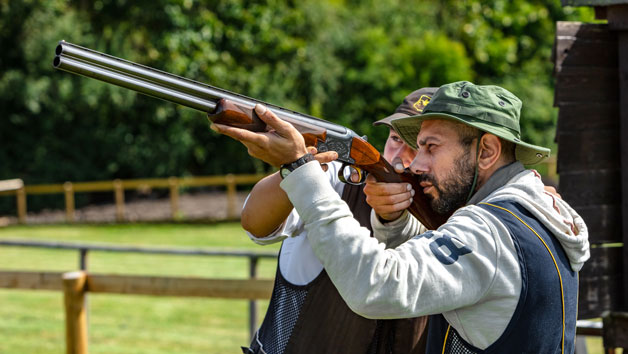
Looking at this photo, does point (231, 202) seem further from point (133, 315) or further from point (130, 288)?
point (130, 288)

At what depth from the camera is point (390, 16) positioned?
30.4 m

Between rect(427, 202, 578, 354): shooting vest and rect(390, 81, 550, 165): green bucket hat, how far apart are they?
0.97 ft

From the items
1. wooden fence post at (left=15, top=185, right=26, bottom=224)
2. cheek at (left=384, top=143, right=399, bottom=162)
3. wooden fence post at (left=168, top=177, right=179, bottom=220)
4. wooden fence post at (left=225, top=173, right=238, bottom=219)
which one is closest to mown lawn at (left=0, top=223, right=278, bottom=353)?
cheek at (left=384, top=143, right=399, bottom=162)

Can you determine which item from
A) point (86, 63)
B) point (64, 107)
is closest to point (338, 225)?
point (86, 63)

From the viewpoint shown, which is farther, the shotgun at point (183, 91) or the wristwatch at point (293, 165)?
the shotgun at point (183, 91)

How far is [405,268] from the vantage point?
216 centimetres

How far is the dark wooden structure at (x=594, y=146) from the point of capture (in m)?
4.21

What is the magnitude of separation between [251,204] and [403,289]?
3.38 ft

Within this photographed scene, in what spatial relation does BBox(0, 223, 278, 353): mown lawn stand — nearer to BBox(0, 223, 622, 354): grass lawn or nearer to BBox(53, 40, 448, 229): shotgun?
BBox(0, 223, 622, 354): grass lawn

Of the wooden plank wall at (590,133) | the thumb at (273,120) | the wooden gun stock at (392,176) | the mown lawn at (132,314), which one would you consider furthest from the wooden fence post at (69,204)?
the thumb at (273,120)

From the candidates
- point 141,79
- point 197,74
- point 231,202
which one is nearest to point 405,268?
point 141,79

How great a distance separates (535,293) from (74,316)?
4.18 metres

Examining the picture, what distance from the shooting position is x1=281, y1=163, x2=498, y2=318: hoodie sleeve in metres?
2.15

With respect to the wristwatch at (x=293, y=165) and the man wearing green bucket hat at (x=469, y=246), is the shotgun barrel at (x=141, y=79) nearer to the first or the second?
the man wearing green bucket hat at (x=469, y=246)
